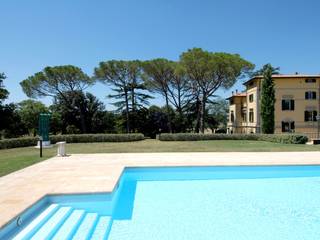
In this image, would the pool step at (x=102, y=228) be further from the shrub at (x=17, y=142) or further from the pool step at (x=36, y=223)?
the shrub at (x=17, y=142)

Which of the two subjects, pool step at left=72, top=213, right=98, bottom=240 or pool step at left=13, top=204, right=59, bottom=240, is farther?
pool step at left=72, top=213, right=98, bottom=240

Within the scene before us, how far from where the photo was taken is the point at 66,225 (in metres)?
5.25

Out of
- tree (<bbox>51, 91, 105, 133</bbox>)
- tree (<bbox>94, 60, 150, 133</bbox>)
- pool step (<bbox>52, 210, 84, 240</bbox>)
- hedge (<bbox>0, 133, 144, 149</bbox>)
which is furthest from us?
tree (<bbox>51, 91, 105, 133</bbox>)

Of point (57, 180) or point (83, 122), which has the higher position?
point (83, 122)

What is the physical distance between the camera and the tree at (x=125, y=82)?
33625 millimetres

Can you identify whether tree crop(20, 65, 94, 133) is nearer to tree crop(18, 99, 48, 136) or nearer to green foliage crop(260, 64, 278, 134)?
tree crop(18, 99, 48, 136)

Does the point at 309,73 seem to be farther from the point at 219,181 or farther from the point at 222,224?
the point at 222,224

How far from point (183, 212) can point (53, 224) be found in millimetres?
2560

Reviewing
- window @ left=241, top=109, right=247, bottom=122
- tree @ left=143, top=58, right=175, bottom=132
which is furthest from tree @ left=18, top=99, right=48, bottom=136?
window @ left=241, top=109, right=247, bottom=122

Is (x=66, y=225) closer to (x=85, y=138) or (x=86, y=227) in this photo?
(x=86, y=227)

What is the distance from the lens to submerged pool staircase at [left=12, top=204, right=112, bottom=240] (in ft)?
15.4

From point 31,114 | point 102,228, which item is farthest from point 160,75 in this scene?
point 102,228

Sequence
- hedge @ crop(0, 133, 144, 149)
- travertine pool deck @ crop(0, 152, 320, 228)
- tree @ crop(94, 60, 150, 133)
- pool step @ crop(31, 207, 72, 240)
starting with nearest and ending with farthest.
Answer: pool step @ crop(31, 207, 72, 240), travertine pool deck @ crop(0, 152, 320, 228), hedge @ crop(0, 133, 144, 149), tree @ crop(94, 60, 150, 133)

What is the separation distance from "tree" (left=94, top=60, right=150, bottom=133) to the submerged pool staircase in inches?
1123
